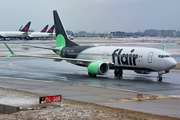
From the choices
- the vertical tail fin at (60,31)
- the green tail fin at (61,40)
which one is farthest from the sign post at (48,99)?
the green tail fin at (61,40)

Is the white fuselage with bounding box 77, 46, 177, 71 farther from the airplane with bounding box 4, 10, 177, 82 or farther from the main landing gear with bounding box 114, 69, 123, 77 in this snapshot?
the main landing gear with bounding box 114, 69, 123, 77

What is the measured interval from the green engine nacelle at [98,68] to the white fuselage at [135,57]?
1.32 metres

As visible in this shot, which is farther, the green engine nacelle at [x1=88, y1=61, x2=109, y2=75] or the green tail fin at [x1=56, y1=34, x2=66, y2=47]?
the green tail fin at [x1=56, y1=34, x2=66, y2=47]

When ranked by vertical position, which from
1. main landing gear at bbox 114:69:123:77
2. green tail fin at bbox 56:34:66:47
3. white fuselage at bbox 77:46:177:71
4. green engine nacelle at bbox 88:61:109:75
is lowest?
main landing gear at bbox 114:69:123:77

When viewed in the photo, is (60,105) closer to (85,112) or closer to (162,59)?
(85,112)

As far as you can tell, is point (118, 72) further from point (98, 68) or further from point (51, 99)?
point (51, 99)

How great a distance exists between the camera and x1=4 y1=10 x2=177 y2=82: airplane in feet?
104

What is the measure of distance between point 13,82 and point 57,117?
16180 mm

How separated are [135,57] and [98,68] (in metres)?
4.66

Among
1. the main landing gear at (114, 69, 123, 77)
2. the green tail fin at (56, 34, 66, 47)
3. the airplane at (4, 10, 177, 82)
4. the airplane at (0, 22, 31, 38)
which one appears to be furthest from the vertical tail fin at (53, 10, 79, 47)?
the airplane at (0, 22, 31, 38)

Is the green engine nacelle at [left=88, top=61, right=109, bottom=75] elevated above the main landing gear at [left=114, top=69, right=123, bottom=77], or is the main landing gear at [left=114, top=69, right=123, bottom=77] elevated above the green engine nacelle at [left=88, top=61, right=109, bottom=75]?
the green engine nacelle at [left=88, top=61, right=109, bottom=75]

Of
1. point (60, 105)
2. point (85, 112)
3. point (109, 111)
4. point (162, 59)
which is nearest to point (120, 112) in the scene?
point (109, 111)

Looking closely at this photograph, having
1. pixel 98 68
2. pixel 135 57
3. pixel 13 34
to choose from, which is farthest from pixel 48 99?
pixel 13 34

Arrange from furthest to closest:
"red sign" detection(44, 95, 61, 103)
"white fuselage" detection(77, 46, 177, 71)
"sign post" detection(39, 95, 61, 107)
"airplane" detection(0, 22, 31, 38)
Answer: "airplane" detection(0, 22, 31, 38), "white fuselage" detection(77, 46, 177, 71), "red sign" detection(44, 95, 61, 103), "sign post" detection(39, 95, 61, 107)
